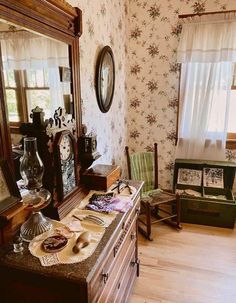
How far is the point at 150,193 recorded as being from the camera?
283 cm

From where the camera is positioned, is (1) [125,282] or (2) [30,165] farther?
(1) [125,282]

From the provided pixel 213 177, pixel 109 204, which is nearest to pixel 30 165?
pixel 109 204

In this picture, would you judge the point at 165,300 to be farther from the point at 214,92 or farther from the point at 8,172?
the point at 214,92

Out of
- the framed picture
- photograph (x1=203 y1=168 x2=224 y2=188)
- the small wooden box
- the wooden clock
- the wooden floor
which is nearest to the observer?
the framed picture

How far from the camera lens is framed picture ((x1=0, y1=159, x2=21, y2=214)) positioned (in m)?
1.07

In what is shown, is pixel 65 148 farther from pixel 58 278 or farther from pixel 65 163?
pixel 58 278

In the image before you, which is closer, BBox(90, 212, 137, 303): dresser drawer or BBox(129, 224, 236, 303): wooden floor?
BBox(90, 212, 137, 303): dresser drawer

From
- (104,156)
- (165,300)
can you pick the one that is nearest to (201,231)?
(165,300)

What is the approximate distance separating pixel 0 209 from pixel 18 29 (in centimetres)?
80

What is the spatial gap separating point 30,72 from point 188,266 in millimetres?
1976

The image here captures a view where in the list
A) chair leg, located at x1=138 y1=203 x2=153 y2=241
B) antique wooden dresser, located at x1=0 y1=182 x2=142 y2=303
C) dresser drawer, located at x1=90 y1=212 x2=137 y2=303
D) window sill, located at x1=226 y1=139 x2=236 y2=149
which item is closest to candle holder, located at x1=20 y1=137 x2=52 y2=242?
antique wooden dresser, located at x1=0 y1=182 x2=142 y2=303

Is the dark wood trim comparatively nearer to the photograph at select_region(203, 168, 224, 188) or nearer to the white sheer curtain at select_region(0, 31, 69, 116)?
the white sheer curtain at select_region(0, 31, 69, 116)

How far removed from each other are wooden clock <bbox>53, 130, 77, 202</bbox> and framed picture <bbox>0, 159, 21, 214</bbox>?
0.90ft

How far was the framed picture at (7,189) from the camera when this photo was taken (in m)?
1.07
